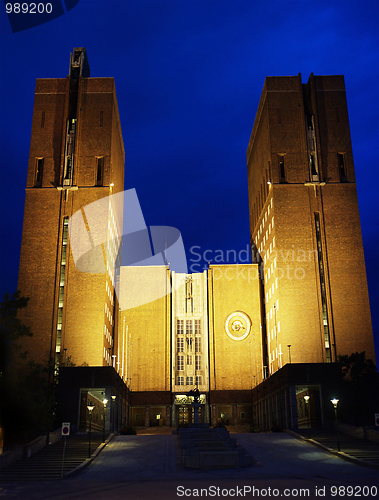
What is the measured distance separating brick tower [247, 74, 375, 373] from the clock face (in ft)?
8.40

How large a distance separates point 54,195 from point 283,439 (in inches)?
1568

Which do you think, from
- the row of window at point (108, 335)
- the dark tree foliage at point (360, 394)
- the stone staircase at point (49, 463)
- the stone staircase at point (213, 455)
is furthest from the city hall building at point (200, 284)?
the stone staircase at point (213, 455)

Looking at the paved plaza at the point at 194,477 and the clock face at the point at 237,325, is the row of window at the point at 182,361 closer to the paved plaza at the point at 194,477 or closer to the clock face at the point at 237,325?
the clock face at the point at 237,325

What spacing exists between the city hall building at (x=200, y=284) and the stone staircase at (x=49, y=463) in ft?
39.5

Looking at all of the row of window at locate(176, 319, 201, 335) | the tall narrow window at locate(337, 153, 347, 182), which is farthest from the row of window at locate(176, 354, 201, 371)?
the tall narrow window at locate(337, 153, 347, 182)

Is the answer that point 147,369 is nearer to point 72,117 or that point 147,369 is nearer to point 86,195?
point 86,195

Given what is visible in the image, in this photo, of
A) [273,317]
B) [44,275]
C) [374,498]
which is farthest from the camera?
[273,317]

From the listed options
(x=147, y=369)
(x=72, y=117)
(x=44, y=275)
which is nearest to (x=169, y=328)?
(x=147, y=369)

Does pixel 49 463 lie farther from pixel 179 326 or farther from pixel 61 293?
pixel 179 326

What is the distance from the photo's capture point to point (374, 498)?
19.2 metres

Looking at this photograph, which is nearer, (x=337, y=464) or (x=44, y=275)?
(x=337, y=464)

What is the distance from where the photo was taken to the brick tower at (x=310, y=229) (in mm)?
59469

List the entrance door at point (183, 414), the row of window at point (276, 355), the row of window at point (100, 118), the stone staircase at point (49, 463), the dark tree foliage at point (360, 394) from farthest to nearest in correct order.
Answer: the entrance door at point (183, 414) < the row of window at point (100, 118) < the row of window at point (276, 355) < the dark tree foliage at point (360, 394) < the stone staircase at point (49, 463)

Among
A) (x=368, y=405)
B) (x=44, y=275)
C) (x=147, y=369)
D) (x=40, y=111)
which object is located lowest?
(x=368, y=405)
